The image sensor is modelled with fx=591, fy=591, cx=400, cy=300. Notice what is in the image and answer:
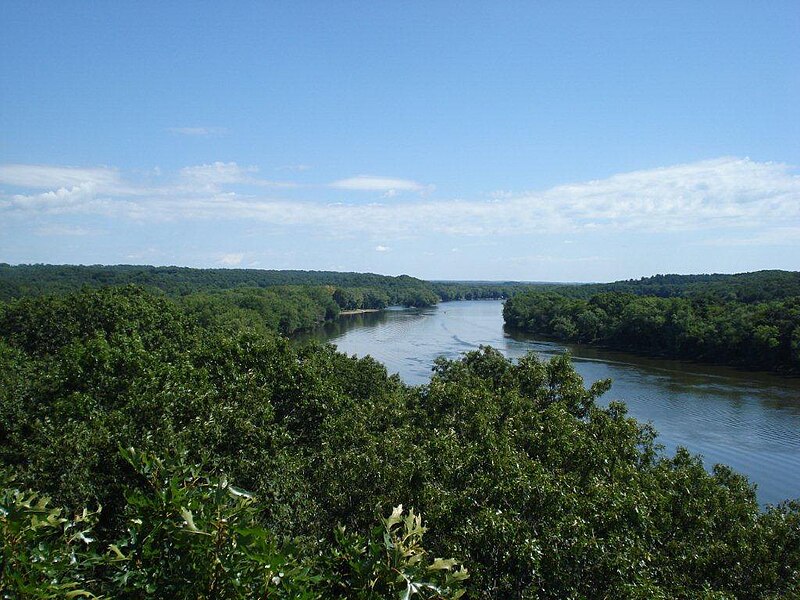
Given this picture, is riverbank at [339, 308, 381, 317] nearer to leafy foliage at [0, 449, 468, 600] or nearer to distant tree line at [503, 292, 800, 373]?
distant tree line at [503, 292, 800, 373]

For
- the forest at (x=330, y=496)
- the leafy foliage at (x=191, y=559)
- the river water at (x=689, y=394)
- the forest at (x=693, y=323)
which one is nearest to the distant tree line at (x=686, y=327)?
the forest at (x=693, y=323)

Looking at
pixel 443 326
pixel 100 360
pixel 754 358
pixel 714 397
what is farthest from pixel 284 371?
pixel 443 326

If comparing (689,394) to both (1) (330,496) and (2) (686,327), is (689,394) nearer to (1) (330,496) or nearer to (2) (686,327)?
(2) (686,327)

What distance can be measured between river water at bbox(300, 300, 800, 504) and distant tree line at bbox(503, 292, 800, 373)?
4.22 metres

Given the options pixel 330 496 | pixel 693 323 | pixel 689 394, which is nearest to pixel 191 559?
pixel 330 496

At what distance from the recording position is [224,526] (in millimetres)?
4656

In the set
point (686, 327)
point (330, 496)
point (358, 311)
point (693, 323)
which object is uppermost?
point (693, 323)

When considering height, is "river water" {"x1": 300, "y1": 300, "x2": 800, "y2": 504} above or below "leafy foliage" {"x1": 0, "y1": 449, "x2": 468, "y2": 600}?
below

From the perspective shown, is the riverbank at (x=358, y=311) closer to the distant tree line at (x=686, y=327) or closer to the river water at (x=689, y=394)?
the river water at (x=689, y=394)

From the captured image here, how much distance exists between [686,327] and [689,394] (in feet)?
86.1

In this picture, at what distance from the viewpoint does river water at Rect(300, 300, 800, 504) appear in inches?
1280

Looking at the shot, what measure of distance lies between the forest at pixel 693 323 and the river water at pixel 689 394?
13.6ft

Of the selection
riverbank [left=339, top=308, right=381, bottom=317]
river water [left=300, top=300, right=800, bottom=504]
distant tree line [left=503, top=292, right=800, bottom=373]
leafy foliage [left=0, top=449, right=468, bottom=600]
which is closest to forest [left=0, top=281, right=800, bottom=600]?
leafy foliage [left=0, top=449, right=468, bottom=600]

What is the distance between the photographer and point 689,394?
48.6m
